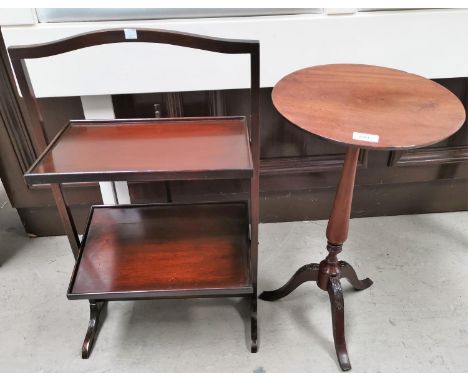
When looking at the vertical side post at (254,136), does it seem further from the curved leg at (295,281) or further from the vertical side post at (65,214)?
the vertical side post at (65,214)

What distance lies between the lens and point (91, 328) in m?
1.24

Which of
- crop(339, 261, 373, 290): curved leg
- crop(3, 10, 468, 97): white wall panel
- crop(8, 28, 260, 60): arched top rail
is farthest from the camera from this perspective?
crop(339, 261, 373, 290): curved leg

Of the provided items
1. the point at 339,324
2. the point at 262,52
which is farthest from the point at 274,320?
the point at 262,52

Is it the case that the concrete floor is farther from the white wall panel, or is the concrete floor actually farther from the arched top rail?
the arched top rail

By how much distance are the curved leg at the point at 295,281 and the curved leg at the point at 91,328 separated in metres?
0.57

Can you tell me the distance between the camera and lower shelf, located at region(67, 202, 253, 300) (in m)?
1.01

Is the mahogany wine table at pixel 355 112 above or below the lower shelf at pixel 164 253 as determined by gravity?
above

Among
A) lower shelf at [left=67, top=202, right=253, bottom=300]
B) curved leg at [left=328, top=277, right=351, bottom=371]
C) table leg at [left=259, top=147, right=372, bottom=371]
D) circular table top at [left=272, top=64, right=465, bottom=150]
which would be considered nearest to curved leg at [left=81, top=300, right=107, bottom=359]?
A: lower shelf at [left=67, top=202, right=253, bottom=300]

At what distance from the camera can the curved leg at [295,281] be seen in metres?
1.25

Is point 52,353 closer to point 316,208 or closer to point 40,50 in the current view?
point 40,50

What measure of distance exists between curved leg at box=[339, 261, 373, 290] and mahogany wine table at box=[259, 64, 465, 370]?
56 millimetres

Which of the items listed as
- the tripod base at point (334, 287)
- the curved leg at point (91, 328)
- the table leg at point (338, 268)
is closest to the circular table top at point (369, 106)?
the table leg at point (338, 268)

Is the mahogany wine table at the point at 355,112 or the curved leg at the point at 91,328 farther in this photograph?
the curved leg at the point at 91,328

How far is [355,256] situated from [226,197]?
1.92ft
